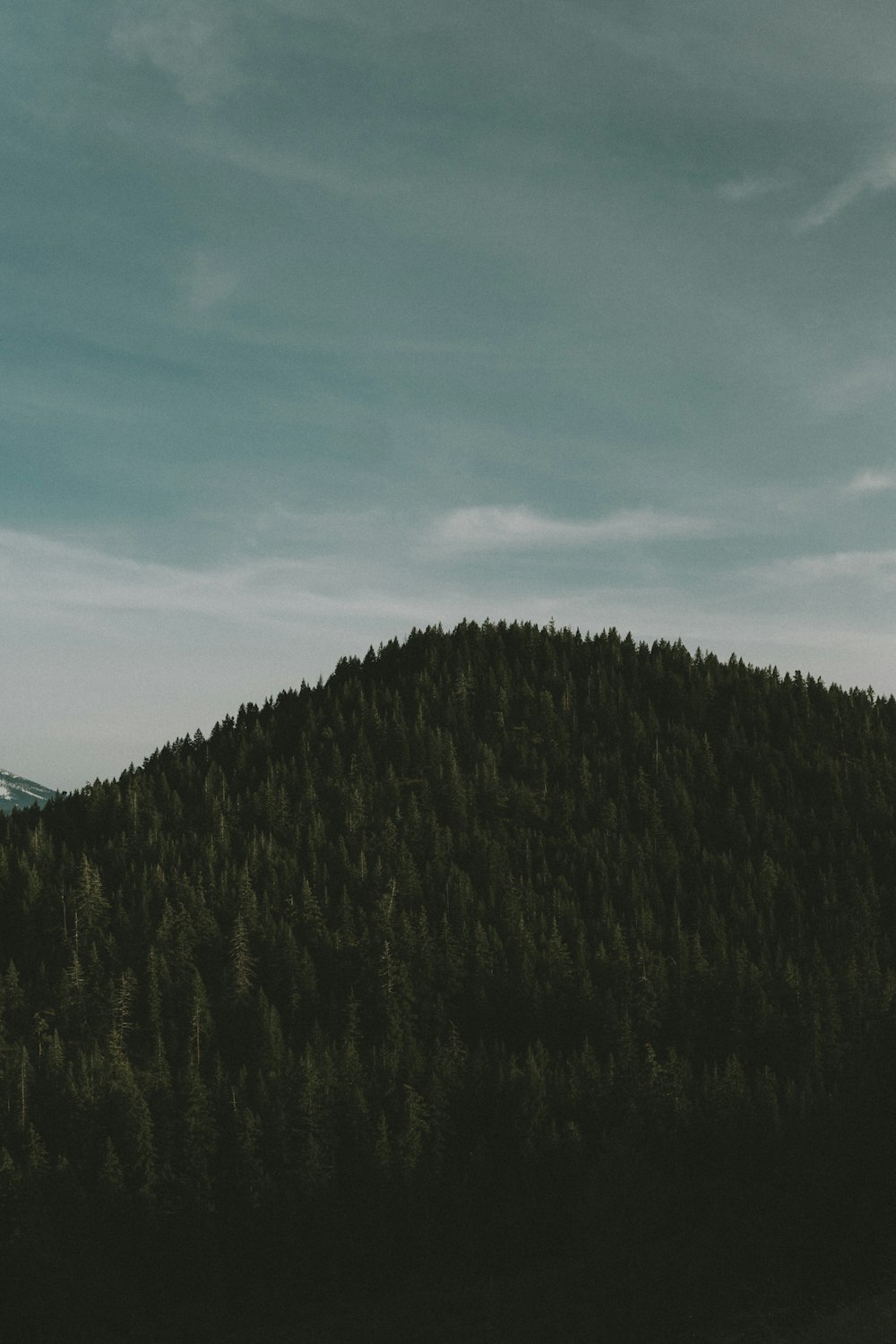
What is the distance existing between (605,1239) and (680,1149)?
28.6 meters

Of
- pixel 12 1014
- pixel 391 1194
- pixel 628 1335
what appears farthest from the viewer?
pixel 12 1014

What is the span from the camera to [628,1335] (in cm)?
9906

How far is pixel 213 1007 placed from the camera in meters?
176

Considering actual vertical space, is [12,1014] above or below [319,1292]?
above

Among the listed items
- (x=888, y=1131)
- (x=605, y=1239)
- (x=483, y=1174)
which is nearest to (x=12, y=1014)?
(x=483, y=1174)

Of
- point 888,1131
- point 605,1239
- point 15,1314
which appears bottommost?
point 15,1314

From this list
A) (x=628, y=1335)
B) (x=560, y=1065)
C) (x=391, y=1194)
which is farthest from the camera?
(x=560, y=1065)

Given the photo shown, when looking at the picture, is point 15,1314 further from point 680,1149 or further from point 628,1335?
point 680,1149

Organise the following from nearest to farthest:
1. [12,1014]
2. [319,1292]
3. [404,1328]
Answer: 1. [404,1328]
2. [319,1292]
3. [12,1014]

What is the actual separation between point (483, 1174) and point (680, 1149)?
24902mm

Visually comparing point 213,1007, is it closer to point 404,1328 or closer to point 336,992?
point 336,992

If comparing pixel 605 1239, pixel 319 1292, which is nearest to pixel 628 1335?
pixel 605 1239

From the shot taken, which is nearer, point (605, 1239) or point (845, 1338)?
point (845, 1338)

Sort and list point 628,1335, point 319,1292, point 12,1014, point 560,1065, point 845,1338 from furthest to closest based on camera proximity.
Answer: point 12,1014
point 560,1065
point 319,1292
point 628,1335
point 845,1338
